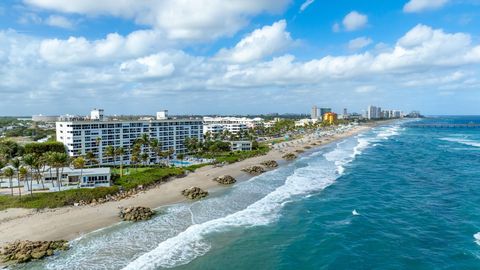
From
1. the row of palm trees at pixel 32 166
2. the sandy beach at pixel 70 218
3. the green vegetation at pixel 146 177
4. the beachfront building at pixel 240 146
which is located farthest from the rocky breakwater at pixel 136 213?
the beachfront building at pixel 240 146

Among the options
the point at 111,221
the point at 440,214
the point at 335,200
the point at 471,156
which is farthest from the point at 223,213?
the point at 471,156

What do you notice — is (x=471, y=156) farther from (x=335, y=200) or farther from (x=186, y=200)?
(x=186, y=200)

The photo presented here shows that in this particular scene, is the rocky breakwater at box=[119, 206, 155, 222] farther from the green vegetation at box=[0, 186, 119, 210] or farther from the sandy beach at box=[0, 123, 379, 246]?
the green vegetation at box=[0, 186, 119, 210]

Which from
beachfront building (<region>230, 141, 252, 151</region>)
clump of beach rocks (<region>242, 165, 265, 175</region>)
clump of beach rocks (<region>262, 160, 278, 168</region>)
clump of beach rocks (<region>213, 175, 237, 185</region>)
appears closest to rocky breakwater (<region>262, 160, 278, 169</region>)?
clump of beach rocks (<region>262, 160, 278, 168</region>)

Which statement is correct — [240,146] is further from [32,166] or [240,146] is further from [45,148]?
[32,166]

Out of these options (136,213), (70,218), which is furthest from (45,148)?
(136,213)
